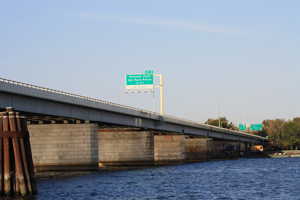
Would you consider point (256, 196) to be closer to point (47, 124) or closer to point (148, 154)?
point (47, 124)

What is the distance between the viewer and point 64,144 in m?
65.1

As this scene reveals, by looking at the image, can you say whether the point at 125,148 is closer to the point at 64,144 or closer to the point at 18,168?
the point at 64,144

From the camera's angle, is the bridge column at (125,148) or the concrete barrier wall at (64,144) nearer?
the concrete barrier wall at (64,144)

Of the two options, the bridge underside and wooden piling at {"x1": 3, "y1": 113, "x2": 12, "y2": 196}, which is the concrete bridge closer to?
the bridge underside

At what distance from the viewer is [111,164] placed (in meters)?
89.0

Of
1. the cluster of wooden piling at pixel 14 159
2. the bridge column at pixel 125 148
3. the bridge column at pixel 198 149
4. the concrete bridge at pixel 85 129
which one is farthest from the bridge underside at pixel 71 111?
the bridge column at pixel 198 149

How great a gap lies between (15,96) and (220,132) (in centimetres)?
9666

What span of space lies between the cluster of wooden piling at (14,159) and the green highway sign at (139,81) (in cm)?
4439

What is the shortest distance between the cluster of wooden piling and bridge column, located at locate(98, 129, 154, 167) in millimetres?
52921

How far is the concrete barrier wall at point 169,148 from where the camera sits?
107 meters

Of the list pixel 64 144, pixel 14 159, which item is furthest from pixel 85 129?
pixel 14 159

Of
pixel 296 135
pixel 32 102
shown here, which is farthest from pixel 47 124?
pixel 296 135

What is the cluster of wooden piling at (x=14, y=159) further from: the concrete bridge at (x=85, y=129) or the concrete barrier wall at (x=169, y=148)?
the concrete barrier wall at (x=169, y=148)

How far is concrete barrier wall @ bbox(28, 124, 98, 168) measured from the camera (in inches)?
2549
